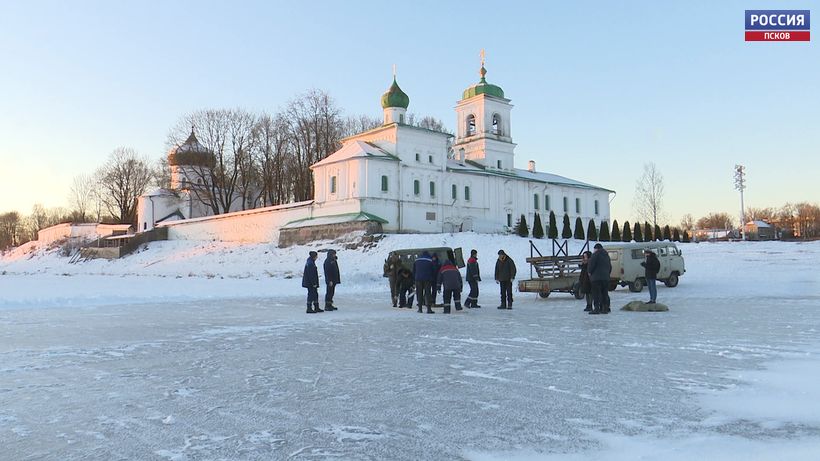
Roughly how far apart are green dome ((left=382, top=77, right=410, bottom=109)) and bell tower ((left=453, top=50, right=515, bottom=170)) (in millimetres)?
9901

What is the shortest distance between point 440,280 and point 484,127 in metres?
45.3

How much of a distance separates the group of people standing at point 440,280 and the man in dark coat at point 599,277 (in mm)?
2277

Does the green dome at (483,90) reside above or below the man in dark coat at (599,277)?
above

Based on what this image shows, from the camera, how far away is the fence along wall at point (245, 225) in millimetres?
50719

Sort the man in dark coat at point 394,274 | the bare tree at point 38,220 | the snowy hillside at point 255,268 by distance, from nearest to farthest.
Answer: the man in dark coat at point 394,274
the snowy hillside at point 255,268
the bare tree at point 38,220

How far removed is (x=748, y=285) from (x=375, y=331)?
64.7ft

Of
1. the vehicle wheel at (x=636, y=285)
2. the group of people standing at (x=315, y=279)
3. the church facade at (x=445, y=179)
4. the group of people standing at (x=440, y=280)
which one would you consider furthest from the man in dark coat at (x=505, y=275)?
the church facade at (x=445, y=179)

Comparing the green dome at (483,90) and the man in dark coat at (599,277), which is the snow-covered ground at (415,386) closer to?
the man in dark coat at (599,277)

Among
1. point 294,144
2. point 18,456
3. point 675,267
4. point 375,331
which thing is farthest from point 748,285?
point 294,144

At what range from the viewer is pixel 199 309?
57.6 ft

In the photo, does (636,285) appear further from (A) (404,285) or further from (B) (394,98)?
(B) (394,98)

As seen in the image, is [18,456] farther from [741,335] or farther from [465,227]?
[465,227]

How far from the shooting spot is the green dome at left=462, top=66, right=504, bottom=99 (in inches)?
2395

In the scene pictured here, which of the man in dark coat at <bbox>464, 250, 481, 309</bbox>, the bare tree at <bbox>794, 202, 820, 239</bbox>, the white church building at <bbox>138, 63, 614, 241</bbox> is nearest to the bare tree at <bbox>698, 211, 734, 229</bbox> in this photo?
the bare tree at <bbox>794, 202, 820, 239</bbox>
